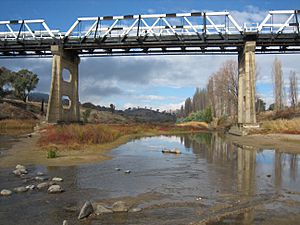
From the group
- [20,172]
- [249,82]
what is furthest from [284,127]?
[20,172]

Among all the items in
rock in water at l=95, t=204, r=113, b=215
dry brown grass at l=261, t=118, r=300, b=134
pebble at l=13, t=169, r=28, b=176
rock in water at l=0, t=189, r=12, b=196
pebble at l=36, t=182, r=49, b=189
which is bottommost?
rock in water at l=95, t=204, r=113, b=215

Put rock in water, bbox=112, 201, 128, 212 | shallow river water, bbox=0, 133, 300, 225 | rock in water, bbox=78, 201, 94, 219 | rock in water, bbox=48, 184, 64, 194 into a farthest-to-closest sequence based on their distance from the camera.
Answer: rock in water, bbox=48, 184, 64, 194 < rock in water, bbox=112, 201, 128, 212 < shallow river water, bbox=0, 133, 300, 225 < rock in water, bbox=78, 201, 94, 219

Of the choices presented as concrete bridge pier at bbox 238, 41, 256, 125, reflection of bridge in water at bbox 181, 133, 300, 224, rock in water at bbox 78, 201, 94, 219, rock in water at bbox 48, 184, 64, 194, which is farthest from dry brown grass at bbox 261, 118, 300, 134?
rock in water at bbox 78, 201, 94, 219

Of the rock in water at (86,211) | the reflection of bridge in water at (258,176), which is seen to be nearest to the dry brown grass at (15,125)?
the reflection of bridge in water at (258,176)

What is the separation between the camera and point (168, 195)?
39.4 ft

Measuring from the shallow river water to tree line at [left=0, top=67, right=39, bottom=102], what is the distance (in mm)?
93003

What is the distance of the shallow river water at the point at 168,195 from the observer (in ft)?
29.7

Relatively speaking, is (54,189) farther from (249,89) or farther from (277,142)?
(249,89)

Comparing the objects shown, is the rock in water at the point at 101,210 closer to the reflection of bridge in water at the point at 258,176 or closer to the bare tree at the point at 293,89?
the reflection of bridge in water at the point at 258,176

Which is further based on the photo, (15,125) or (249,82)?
(15,125)

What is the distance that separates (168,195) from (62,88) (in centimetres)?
4322

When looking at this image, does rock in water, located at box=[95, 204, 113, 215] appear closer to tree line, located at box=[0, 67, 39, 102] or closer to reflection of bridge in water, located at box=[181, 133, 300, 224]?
reflection of bridge in water, located at box=[181, 133, 300, 224]

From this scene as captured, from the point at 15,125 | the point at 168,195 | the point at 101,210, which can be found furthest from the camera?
the point at 15,125

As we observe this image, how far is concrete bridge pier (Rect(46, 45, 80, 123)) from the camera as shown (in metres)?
50.2
